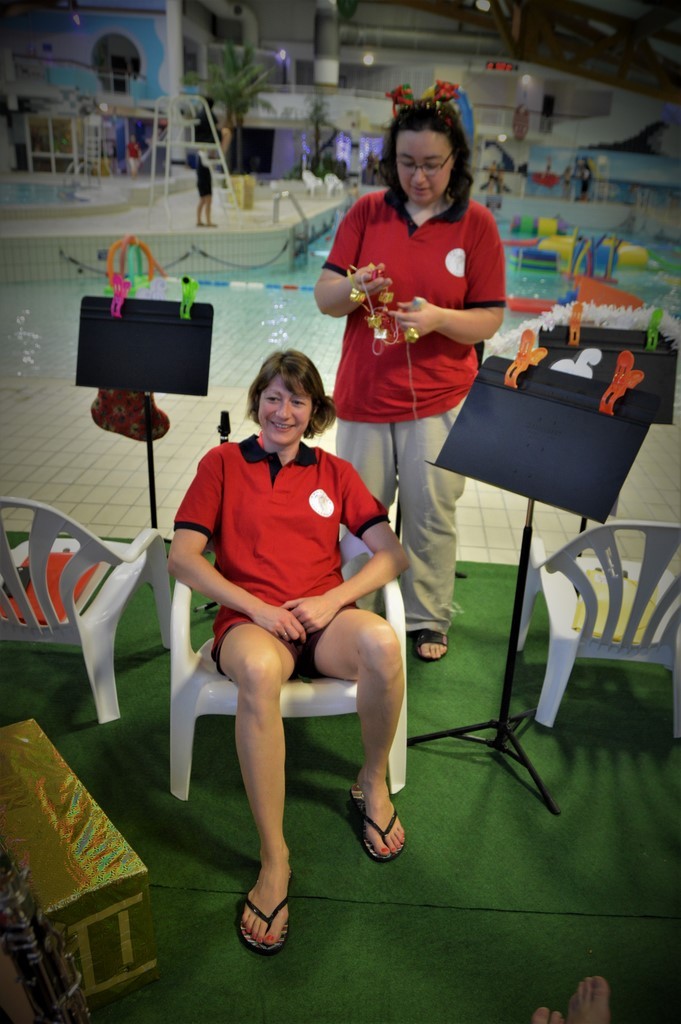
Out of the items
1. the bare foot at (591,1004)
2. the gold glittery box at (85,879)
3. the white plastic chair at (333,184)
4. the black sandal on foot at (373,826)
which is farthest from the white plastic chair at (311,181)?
the bare foot at (591,1004)

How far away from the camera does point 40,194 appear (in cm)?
1202

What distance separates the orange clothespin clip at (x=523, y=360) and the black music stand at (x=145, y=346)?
115 centimetres

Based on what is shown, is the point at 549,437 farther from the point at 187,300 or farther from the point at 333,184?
the point at 333,184

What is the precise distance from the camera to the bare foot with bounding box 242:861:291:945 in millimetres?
1633

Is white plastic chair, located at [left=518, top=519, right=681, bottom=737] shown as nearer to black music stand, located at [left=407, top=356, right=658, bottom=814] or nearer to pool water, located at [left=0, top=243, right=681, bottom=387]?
black music stand, located at [left=407, top=356, right=658, bottom=814]

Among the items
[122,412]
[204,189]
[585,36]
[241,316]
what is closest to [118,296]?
[122,412]

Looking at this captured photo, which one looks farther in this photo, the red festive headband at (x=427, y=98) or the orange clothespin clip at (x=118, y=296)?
the orange clothespin clip at (x=118, y=296)

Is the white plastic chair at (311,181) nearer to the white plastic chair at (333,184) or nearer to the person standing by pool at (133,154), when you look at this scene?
the white plastic chair at (333,184)

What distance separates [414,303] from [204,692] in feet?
4.06

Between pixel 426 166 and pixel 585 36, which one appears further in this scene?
pixel 585 36

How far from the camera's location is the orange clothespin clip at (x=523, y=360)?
6.07 ft

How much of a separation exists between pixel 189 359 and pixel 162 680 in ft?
3.63

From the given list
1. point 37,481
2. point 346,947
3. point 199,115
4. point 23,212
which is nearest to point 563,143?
point 199,115

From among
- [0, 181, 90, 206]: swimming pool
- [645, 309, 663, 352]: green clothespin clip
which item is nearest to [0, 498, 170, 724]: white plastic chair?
[645, 309, 663, 352]: green clothespin clip
